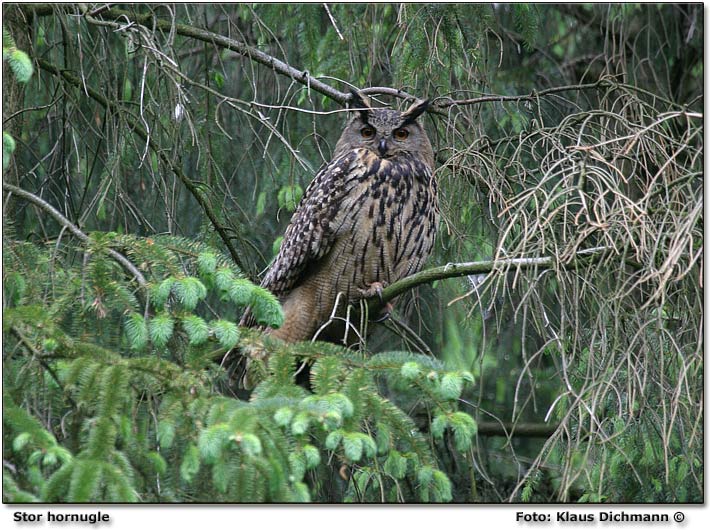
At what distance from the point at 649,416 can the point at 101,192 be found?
180cm

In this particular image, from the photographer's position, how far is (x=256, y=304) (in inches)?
88.2

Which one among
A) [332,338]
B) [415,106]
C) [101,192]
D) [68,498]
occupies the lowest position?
[332,338]

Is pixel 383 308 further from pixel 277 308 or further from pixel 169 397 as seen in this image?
pixel 169 397

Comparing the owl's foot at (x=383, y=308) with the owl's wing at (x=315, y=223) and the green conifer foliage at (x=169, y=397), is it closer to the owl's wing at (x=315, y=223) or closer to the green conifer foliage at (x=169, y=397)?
the owl's wing at (x=315, y=223)

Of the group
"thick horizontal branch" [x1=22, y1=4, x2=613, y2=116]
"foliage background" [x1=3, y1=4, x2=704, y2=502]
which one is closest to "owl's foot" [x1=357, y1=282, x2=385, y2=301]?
"foliage background" [x1=3, y1=4, x2=704, y2=502]

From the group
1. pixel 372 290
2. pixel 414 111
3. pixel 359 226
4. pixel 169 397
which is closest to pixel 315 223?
pixel 359 226

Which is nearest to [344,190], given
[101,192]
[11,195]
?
[101,192]

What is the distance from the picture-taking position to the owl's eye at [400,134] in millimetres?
3695

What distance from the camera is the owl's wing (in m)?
3.59

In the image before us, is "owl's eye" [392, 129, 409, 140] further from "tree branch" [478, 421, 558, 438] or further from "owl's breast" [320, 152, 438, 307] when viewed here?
"tree branch" [478, 421, 558, 438]

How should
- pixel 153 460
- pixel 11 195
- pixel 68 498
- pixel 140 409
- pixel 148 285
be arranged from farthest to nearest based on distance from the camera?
pixel 11 195, pixel 148 285, pixel 140 409, pixel 153 460, pixel 68 498

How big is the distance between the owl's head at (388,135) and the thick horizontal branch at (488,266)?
3.13ft

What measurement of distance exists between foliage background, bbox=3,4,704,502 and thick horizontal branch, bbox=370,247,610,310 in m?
0.01

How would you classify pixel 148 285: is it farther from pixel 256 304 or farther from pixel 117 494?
pixel 117 494
